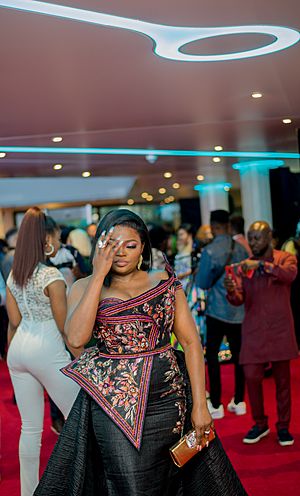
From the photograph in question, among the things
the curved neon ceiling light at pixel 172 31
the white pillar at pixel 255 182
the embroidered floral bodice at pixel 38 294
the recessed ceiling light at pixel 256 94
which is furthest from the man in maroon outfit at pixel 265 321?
the white pillar at pixel 255 182

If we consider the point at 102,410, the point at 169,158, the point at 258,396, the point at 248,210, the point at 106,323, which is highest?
the point at 169,158

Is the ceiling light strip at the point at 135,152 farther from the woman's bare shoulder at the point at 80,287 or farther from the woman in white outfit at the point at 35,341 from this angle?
the woman's bare shoulder at the point at 80,287

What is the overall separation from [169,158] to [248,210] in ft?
A: 4.91

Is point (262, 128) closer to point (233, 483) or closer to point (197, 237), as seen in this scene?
point (197, 237)

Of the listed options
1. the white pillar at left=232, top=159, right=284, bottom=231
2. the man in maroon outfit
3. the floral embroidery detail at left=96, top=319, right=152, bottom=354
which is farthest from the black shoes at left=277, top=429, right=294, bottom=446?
the white pillar at left=232, top=159, right=284, bottom=231

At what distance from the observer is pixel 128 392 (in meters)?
3.03

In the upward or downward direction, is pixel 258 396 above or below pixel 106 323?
below

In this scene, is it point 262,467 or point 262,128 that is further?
point 262,128

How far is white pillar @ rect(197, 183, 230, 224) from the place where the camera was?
9.73 metres

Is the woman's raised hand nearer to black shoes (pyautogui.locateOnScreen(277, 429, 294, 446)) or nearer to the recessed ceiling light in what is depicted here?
black shoes (pyautogui.locateOnScreen(277, 429, 294, 446))

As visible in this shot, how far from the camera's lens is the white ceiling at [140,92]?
4.52 metres

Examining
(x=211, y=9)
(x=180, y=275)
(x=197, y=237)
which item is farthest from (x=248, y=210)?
(x=211, y=9)

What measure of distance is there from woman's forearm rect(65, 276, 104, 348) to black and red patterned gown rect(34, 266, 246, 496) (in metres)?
0.07

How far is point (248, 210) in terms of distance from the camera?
33.2ft
